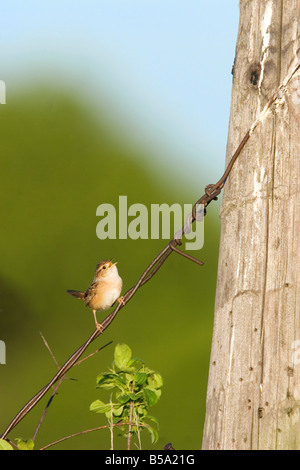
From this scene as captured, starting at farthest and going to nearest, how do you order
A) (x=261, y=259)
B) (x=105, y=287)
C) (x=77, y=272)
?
(x=77, y=272)
(x=105, y=287)
(x=261, y=259)

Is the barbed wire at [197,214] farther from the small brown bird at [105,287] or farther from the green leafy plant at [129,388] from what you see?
the small brown bird at [105,287]

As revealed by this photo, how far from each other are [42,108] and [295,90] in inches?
344

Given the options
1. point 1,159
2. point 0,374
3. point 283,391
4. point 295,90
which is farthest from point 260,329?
point 1,159

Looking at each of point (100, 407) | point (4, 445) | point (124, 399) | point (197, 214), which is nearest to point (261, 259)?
point (197, 214)

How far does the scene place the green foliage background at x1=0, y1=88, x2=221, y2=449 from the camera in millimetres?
9203

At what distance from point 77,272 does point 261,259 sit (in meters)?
7.28

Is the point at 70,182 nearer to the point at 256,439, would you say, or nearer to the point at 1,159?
the point at 1,159

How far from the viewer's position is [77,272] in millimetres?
9930

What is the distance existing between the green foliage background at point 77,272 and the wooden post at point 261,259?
6210 millimetres

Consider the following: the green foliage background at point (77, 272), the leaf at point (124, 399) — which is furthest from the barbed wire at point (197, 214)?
the green foliage background at point (77, 272)

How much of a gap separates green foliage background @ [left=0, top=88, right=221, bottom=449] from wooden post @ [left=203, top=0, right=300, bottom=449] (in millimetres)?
6210

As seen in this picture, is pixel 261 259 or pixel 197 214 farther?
pixel 197 214

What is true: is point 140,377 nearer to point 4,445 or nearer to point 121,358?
point 121,358

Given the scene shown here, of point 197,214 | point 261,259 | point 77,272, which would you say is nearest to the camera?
point 261,259
